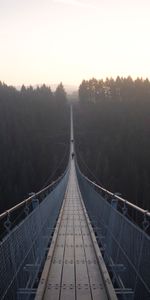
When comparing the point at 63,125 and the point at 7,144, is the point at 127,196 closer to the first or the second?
the point at 7,144

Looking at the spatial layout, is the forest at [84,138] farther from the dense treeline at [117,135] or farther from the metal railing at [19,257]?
the metal railing at [19,257]

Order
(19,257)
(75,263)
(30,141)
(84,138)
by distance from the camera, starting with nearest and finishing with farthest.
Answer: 1. (19,257)
2. (75,263)
3. (84,138)
4. (30,141)

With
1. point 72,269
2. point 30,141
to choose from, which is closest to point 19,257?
point 72,269

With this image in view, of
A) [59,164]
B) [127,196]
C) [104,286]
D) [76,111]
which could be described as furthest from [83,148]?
[104,286]

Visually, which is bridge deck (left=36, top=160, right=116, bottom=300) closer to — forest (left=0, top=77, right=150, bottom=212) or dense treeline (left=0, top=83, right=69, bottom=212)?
forest (left=0, top=77, right=150, bottom=212)

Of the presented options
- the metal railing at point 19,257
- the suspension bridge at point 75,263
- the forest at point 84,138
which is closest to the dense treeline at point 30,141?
the forest at point 84,138

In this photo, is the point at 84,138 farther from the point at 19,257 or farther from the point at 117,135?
the point at 19,257
